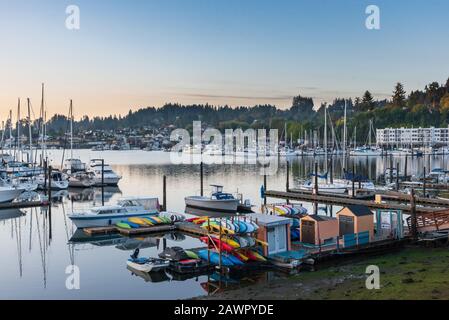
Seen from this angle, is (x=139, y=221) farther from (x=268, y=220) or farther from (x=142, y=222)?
(x=268, y=220)

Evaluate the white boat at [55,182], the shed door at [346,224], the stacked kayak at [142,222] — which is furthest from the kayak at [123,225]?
the white boat at [55,182]

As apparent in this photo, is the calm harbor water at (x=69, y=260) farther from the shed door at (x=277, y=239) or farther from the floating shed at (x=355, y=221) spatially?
the floating shed at (x=355, y=221)

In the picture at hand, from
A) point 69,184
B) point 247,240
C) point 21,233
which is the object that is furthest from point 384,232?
point 69,184

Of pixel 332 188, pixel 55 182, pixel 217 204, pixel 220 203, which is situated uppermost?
pixel 55 182

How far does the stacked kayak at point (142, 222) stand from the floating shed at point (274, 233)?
40.5 feet

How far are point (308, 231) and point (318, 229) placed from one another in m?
0.75

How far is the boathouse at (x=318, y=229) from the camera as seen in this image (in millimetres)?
29266

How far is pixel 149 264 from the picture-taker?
26203 mm

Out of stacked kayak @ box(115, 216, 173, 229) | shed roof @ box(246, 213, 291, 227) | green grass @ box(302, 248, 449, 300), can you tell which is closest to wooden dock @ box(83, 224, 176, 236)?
stacked kayak @ box(115, 216, 173, 229)

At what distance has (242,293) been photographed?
2133 cm

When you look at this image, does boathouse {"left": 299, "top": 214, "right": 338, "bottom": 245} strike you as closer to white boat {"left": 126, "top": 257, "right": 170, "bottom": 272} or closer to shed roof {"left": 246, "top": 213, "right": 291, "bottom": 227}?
shed roof {"left": 246, "top": 213, "right": 291, "bottom": 227}

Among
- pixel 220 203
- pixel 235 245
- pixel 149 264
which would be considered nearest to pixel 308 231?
pixel 235 245

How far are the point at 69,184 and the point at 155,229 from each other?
4195cm
